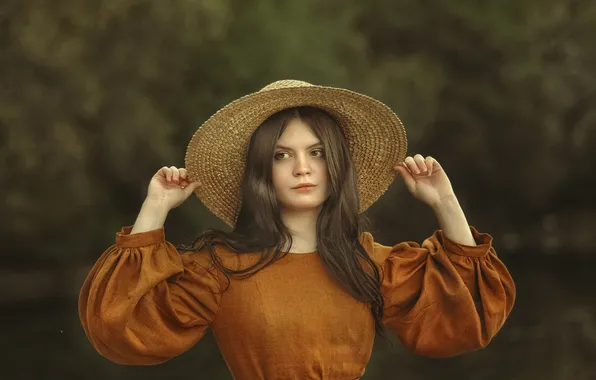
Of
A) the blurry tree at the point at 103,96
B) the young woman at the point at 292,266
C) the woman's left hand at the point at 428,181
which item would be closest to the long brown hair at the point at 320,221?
the young woman at the point at 292,266

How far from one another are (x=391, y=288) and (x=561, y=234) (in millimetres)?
1500

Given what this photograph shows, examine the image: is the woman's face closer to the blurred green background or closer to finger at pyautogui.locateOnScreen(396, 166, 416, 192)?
finger at pyautogui.locateOnScreen(396, 166, 416, 192)

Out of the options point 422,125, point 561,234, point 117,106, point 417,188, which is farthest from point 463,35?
point 417,188

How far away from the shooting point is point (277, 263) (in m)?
1.46

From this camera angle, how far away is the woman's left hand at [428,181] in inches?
59.8

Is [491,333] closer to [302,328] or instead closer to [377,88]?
[302,328]

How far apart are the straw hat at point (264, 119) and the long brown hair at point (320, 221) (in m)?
0.03

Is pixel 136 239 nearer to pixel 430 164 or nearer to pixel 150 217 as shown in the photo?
pixel 150 217

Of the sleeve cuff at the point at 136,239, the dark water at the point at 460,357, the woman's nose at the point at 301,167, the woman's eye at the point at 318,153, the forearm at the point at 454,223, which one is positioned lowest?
the dark water at the point at 460,357

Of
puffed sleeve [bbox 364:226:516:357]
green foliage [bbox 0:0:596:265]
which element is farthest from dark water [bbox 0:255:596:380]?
puffed sleeve [bbox 364:226:516:357]

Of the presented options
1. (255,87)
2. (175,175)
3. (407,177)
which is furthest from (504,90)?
(175,175)

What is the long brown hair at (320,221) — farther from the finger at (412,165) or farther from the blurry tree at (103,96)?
the blurry tree at (103,96)

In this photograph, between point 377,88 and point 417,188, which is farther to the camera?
point 377,88

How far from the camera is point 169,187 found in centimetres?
149
